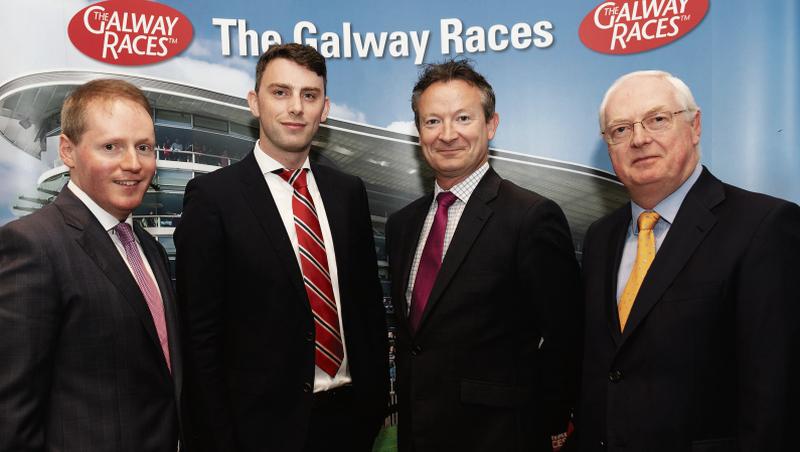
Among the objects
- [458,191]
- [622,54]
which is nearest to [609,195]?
[622,54]

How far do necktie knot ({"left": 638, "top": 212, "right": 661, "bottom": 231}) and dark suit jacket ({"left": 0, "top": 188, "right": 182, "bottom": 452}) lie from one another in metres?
1.76

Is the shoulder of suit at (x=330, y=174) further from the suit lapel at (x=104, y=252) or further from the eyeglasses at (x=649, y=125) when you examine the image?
the eyeglasses at (x=649, y=125)

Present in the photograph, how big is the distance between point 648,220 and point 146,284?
5.98 ft

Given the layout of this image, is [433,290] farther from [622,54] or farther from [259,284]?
[622,54]

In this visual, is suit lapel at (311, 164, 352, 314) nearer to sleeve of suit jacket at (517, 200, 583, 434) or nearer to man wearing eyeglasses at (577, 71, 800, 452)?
sleeve of suit jacket at (517, 200, 583, 434)

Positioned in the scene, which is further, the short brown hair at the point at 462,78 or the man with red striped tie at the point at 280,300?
the short brown hair at the point at 462,78

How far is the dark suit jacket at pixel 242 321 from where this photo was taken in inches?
86.4

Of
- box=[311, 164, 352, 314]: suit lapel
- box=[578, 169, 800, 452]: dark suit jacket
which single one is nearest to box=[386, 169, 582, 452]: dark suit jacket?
box=[578, 169, 800, 452]: dark suit jacket

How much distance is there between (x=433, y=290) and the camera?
Answer: 2379 mm

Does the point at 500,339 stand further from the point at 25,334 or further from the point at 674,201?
the point at 25,334

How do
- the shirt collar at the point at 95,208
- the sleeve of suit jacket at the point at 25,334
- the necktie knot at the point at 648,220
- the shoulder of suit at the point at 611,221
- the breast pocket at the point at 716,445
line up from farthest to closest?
the shoulder of suit at the point at 611,221
the necktie knot at the point at 648,220
the shirt collar at the point at 95,208
the breast pocket at the point at 716,445
the sleeve of suit jacket at the point at 25,334

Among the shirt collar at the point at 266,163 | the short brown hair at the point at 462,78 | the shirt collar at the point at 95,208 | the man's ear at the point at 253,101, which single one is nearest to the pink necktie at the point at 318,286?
the shirt collar at the point at 266,163

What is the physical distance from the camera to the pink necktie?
94.4 inches

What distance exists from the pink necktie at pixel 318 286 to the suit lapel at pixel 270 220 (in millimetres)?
84
